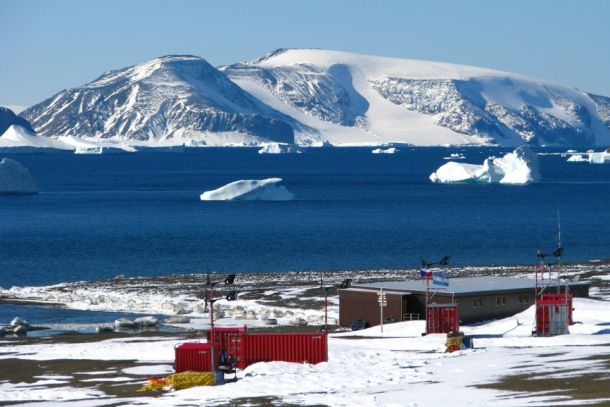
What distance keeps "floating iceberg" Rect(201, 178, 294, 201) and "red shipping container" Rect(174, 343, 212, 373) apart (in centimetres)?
11410

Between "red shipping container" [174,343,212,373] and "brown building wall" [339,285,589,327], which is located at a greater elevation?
"brown building wall" [339,285,589,327]

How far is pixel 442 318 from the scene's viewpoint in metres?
44.8

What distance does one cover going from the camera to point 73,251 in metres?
95.6

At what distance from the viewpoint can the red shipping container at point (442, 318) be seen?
44.7 meters

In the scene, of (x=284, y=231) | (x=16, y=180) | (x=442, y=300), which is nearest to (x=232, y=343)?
(x=442, y=300)

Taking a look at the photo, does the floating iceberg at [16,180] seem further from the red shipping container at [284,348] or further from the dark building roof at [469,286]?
the red shipping container at [284,348]

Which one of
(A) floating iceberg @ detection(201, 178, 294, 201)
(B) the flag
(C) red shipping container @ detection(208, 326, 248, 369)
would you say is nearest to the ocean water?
(A) floating iceberg @ detection(201, 178, 294, 201)

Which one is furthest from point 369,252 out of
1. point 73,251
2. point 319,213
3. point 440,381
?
point 440,381

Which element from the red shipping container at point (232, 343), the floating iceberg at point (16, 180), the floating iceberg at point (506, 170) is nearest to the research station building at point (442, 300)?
the red shipping container at point (232, 343)

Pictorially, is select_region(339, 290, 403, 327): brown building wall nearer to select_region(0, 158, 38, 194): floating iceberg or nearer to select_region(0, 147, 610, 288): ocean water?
select_region(0, 147, 610, 288): ocean water

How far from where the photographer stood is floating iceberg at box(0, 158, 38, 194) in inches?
6673

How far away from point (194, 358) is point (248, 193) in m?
117

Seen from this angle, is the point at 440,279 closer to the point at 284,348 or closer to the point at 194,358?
the point at 284,348

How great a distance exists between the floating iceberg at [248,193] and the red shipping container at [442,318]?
107049mm
